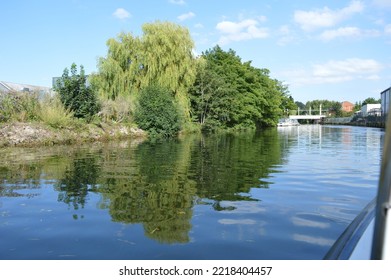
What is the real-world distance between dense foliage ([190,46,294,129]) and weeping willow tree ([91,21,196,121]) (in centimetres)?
451

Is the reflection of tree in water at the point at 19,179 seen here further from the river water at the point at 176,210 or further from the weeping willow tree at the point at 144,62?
the weeping willow tree at the point at 144,62

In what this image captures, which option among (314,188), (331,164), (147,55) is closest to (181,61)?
(147,55)

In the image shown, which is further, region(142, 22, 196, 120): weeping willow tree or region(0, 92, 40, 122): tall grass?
region(142, 22, 196, 120): weeping willow tree

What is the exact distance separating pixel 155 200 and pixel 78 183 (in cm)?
270

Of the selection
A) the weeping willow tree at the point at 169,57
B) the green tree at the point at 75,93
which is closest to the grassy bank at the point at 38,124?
the green tree at the point at 75,93

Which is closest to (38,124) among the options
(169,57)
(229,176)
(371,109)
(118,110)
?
(118,110)

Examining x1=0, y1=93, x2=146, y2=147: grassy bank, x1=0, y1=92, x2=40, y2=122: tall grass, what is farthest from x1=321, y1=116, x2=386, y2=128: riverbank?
x1=0, y1=92, x2=40, y2=122: tall grass

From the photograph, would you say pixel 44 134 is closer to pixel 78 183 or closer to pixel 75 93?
pixel 75 93

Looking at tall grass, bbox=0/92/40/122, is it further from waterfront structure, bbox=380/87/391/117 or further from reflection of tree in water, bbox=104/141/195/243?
waterfront structure, bbox=380/87/391/117

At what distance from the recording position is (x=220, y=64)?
55.2 metres

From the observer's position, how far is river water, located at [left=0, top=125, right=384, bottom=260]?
441 centimetres

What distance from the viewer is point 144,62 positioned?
34.3 m

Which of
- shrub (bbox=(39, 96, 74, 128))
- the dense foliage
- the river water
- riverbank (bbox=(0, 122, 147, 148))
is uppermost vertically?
the dense foliage
